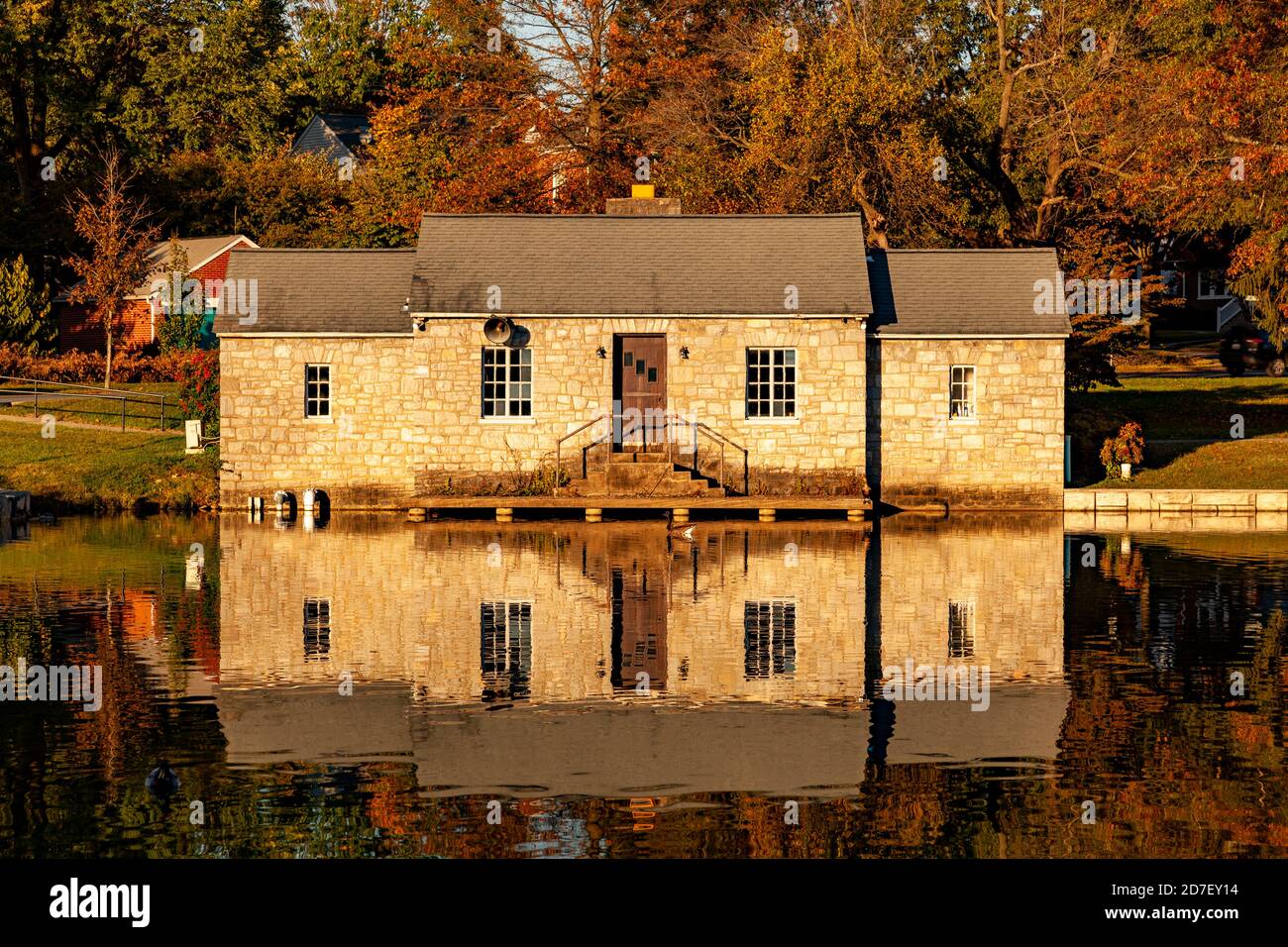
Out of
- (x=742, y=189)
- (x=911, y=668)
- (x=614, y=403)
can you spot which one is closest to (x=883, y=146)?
(x=742, y=189)

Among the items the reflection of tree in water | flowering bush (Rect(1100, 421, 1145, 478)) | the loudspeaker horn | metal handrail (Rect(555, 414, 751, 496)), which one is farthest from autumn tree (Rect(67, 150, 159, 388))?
the reflection of tree in water

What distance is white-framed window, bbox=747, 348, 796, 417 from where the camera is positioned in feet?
115

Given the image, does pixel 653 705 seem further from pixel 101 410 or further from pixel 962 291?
pixel 101 410

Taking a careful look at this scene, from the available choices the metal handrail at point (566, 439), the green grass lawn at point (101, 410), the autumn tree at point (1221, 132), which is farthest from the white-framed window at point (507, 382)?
the autumn tree at point (1221, 132)

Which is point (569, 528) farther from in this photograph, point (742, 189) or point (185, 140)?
point (185, 140)

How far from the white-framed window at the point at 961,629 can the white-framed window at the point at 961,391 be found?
14113mm

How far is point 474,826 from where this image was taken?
1143 centimetres

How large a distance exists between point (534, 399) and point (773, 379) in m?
4.69

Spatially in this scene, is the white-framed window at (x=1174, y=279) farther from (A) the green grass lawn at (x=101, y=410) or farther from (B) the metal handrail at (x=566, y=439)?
(B) the metal handrail at (x=566, y=439)

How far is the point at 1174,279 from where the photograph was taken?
78.8 m

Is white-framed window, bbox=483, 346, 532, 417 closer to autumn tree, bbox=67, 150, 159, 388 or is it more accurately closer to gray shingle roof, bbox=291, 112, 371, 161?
autumn tree, bbox=67, 150, 159, 388

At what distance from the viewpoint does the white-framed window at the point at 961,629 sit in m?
18.0

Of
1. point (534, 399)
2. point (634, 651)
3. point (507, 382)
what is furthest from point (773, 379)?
point (634, 651)
